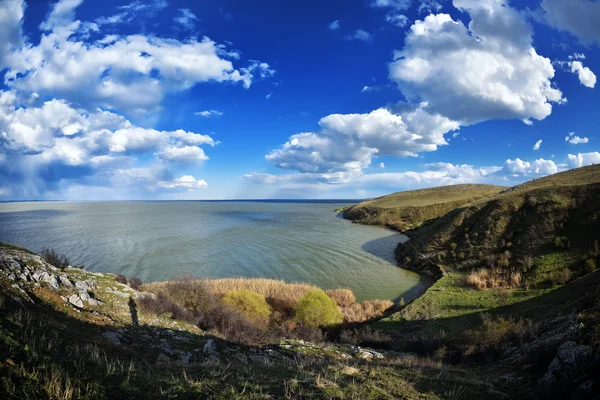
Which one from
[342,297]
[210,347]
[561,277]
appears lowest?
[342,297]

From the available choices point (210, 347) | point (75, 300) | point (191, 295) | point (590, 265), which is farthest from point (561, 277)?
point (75, 300)

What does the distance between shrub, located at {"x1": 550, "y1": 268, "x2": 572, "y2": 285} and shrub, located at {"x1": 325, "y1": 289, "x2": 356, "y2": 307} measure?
1647cm

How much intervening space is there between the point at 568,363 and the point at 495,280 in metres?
24.9

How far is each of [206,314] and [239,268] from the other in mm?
20656

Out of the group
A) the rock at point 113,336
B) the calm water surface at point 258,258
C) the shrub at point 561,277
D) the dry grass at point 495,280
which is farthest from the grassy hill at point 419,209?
the rock at point 113,336

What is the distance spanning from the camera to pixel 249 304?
879 inches

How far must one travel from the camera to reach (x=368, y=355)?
1329cm

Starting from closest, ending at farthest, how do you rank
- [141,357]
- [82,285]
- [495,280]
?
[141,357], [82,285], [495,280]

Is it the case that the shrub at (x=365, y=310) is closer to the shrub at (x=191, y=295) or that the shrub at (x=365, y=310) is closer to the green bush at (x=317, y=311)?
the green bush at (x=317, y=311)

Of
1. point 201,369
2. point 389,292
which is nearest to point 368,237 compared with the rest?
point 389,292

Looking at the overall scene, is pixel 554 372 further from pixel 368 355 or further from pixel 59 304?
pixel 59 304

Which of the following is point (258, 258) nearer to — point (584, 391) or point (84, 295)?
point (84, 295)

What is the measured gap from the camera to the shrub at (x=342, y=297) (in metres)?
26.4

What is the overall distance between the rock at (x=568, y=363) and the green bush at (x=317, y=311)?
1590cm
